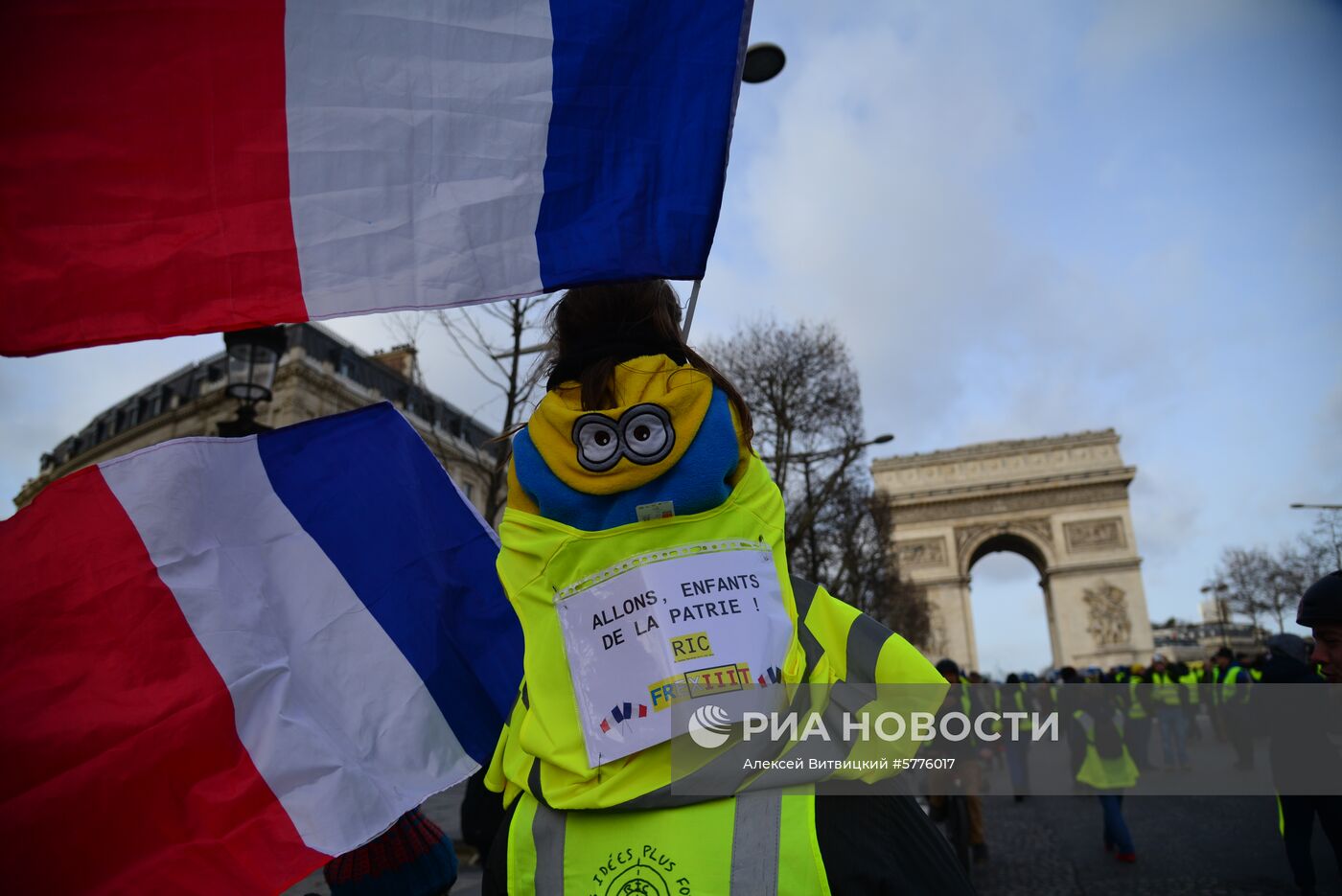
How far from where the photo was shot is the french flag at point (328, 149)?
208 centimetres

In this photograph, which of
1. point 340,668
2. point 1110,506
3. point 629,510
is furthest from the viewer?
point 1110,506

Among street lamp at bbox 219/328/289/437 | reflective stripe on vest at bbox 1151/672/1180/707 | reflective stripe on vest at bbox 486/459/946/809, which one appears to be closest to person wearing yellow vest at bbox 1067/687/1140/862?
reflective stripe on vest at bbox 1151/672/1180/707

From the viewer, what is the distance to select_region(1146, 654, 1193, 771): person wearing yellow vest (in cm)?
1495

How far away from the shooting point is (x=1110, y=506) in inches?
1756

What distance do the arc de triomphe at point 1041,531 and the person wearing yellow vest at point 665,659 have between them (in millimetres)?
42741

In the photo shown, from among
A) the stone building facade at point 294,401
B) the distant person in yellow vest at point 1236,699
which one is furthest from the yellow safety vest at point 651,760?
the stone building facade at point 294,401

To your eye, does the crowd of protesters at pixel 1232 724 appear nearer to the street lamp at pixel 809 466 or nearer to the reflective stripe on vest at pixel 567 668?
the reflective stripe on vest at pixel 567 668

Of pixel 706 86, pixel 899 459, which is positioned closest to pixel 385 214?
pixel 706 86

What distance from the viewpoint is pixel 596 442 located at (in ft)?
5.05

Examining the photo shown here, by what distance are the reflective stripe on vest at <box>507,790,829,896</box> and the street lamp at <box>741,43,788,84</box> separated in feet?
27.4

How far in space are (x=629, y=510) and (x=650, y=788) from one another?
44 cm

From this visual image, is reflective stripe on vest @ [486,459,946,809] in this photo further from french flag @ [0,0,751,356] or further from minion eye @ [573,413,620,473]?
french flag @ [0,0,751,356]

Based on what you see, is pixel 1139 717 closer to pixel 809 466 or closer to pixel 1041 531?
pixel 809 466

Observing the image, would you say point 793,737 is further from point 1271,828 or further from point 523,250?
point 1271,828
